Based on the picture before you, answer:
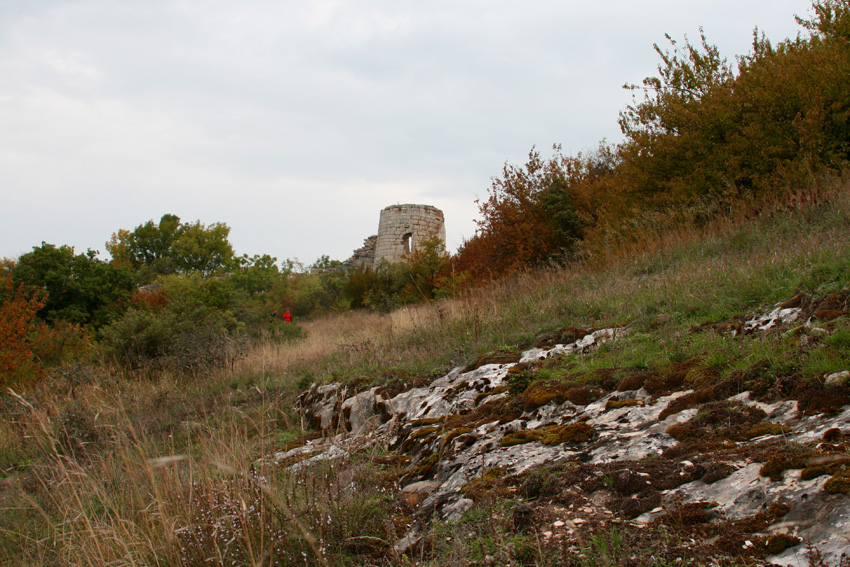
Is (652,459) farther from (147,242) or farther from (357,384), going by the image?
(147,242)

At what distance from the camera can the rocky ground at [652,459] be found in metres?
1.80

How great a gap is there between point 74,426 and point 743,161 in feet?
38.6

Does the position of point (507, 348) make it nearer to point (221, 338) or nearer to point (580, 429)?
point (580, 429)

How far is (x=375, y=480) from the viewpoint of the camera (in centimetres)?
356

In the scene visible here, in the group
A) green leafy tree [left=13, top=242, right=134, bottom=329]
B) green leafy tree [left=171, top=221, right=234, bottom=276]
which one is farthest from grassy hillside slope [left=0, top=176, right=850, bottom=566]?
green leafy tree [left=171, top=221, right=234, bottom=276]

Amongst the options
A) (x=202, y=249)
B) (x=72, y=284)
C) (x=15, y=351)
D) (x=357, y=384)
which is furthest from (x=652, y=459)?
(x=202, y=249)

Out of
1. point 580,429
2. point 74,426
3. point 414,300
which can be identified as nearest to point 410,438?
point 580,429

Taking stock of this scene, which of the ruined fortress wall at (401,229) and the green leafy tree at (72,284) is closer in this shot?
the green leafy tree at (72,284)

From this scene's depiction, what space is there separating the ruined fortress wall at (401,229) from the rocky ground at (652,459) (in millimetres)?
24016

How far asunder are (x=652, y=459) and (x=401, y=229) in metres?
26.5

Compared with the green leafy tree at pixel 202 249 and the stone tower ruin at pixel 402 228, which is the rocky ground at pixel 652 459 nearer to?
the stone tower ruin at pixel 402 228

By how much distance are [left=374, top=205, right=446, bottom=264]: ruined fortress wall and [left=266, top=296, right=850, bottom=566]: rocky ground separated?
24.0m

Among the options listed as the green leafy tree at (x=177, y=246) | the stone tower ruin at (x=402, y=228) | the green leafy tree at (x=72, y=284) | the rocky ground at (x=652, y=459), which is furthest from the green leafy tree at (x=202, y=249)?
the rocky ground at (x=652, y=459)

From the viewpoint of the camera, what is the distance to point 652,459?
2.48 metres
